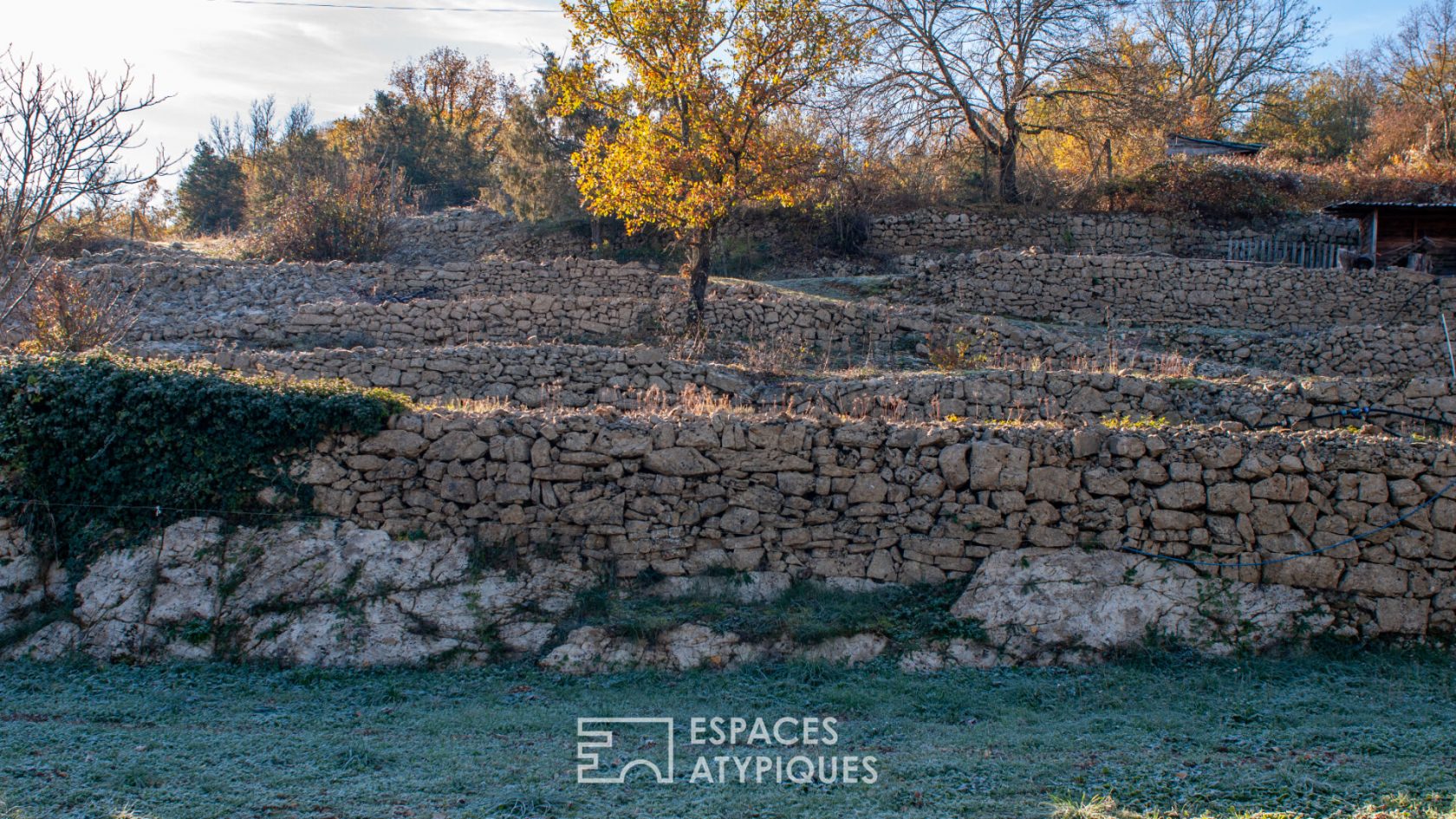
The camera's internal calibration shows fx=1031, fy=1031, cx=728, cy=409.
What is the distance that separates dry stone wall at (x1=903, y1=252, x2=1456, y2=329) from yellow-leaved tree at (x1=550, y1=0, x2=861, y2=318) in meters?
5.05

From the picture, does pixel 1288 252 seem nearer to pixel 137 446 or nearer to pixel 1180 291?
pixel 1180 291

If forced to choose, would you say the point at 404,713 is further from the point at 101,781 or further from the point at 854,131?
the point at 854,131

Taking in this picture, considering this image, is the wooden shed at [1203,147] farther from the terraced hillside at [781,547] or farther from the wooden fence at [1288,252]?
the terraced hillside at [781,547]

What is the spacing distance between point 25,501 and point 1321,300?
21993mm

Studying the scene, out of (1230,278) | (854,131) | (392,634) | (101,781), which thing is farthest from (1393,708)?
(854,131)

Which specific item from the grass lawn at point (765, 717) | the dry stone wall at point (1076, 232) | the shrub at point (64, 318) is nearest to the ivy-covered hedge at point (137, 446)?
the grass lawn at point (765, 717)

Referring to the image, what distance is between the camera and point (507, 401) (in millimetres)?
14180

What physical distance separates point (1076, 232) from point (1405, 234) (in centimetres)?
712

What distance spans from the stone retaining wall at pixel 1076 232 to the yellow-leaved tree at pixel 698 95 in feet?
27.4

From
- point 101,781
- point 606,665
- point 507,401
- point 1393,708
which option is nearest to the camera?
point 101,781

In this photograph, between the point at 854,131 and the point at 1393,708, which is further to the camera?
the point at 854,131

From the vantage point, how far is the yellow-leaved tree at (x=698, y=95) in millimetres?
17953

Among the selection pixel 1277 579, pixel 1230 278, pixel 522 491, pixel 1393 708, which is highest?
pixel 1230 278

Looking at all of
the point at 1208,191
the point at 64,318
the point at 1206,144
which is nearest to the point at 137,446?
the point at 64,318
